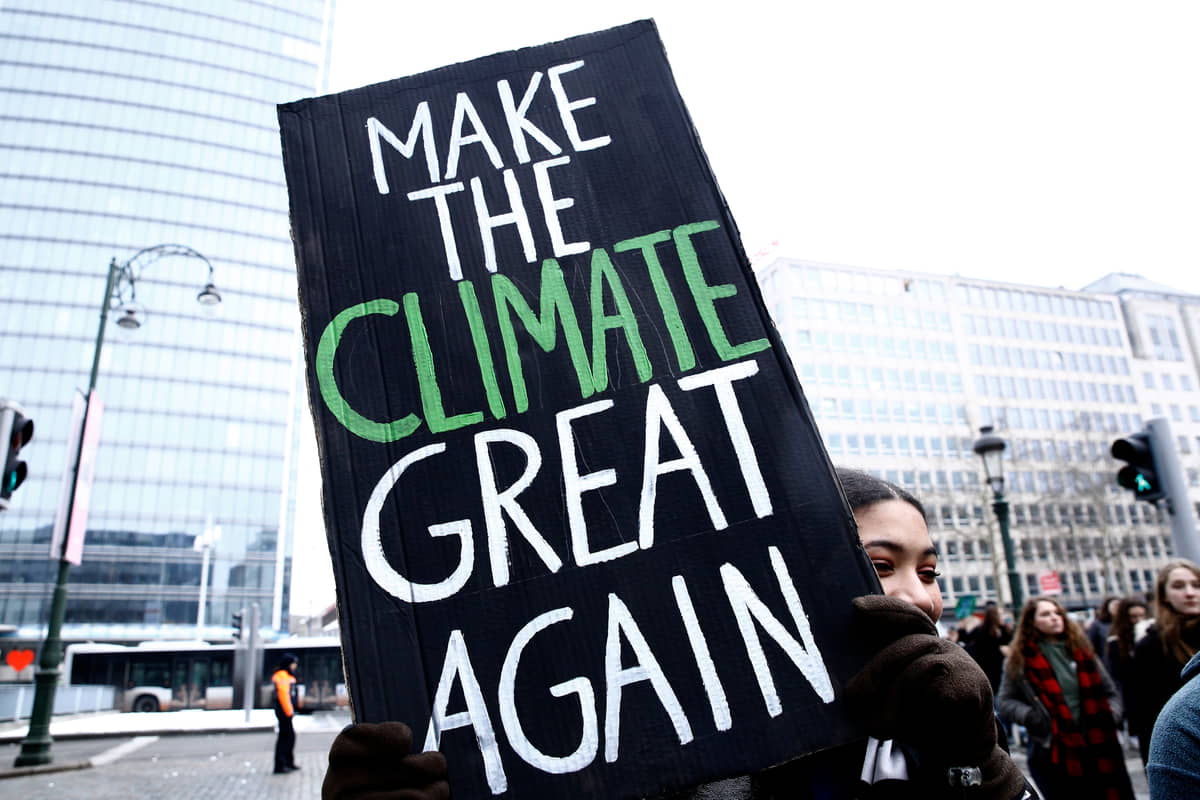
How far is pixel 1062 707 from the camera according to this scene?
4.98 meters

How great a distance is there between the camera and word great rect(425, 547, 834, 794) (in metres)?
1.36

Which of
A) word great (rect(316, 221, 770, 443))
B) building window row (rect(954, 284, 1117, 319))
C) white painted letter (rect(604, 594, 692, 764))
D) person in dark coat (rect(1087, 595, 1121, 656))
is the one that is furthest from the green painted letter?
building window row (rect(954, 284, 1117, 319))

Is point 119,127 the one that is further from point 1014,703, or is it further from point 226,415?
point 1014,703

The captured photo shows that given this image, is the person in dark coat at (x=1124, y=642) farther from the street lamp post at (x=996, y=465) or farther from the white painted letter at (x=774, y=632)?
the white painted letter at (x=774, y=632)

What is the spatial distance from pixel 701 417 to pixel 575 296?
Answer: 376 mm

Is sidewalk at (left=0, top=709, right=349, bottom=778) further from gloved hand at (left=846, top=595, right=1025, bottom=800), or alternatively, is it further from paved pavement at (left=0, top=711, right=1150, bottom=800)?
gloved hand at (left=846, top=595, right=1025, bottom=800)

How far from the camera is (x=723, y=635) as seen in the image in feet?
4.64

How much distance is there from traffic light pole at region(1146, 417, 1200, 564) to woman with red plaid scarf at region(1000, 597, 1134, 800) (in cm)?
110

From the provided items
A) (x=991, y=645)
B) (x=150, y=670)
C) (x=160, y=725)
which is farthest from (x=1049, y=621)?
(x=150, y=670)

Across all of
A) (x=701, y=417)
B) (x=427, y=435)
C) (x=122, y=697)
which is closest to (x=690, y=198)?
(x=701, y=417)

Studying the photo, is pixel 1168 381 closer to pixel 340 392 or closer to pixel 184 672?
pixel 184 672

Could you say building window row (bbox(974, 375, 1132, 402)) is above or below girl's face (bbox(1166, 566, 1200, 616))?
above

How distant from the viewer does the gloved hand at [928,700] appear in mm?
1246

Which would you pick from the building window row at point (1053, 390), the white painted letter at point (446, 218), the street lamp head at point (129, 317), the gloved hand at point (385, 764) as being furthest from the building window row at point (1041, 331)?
the gloved hand at point (385, 764)
